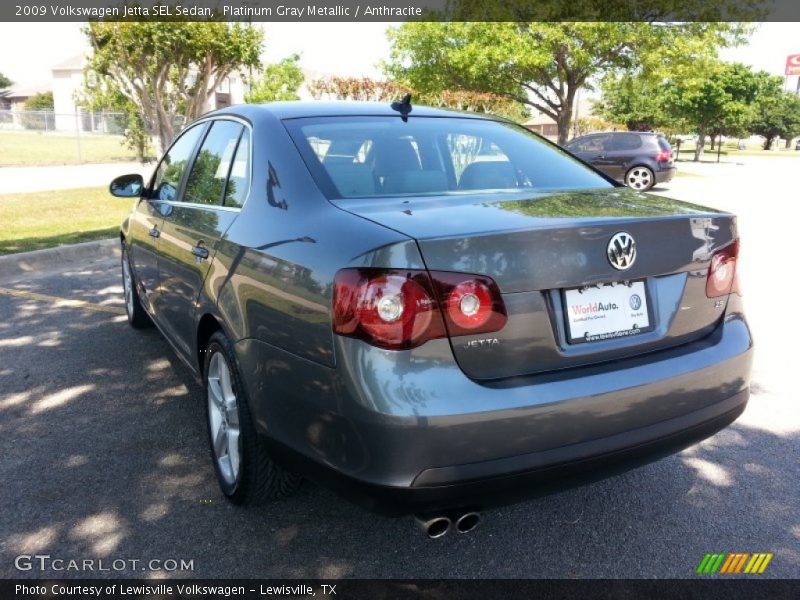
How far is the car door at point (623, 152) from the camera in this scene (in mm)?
19984

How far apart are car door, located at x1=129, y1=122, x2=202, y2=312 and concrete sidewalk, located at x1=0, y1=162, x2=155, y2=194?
40.2 ft

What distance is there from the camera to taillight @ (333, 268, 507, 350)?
2080 mm

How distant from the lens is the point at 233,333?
9.15 feet

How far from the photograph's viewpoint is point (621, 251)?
2332mm

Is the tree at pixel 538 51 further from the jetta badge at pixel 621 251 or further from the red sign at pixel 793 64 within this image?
the red sign at pixel 793 64

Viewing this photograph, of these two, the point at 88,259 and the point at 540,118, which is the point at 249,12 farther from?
the point at 540,118

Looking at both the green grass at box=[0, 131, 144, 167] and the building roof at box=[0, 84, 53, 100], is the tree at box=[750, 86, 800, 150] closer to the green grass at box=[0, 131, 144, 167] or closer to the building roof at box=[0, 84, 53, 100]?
the green grass at box=[0, 131, 144, 167]

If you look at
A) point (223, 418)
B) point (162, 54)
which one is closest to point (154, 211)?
point (223, 418)

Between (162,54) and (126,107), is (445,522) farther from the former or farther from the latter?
(126,107)

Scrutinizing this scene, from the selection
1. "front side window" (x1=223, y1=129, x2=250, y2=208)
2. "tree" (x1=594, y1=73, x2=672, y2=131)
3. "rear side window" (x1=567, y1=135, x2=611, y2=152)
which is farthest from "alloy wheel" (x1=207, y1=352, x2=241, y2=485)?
"tree" (x1=594, y1=73, x2=672, y2=131)

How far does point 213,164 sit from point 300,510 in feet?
5.86

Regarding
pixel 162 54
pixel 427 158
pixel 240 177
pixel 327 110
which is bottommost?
pixel 240 177

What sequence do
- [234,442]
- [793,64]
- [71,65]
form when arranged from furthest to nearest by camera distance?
[793,64] < [71,65] < [234,442]

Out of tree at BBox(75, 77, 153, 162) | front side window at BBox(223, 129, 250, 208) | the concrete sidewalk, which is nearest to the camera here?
front side window at BBox(223, 129, 250, 208)
